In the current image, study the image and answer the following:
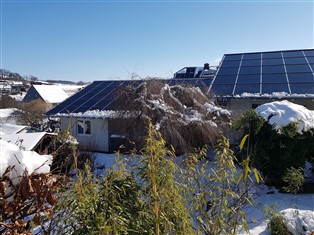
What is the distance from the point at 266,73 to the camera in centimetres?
1463

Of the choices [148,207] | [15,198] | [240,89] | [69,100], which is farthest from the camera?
[69,100]

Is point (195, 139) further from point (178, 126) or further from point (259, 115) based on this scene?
point (259, 115)

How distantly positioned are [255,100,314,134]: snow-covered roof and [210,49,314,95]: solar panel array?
5.39 metres

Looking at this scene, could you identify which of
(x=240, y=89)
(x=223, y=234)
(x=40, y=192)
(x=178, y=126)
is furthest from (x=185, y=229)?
(x=240, y=89)

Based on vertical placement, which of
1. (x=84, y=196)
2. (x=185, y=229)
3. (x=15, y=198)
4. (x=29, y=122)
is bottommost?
(x=29, y=122)

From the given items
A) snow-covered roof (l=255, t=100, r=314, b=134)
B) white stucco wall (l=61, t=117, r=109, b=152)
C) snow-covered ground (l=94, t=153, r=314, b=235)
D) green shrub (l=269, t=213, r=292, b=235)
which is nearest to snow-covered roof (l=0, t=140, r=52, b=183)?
snow-covered ground (l=94, t=153, r=314, b=235)

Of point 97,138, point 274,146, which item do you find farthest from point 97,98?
point 274,146

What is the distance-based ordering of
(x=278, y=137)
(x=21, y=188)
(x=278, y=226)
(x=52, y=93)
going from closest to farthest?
(x=21, y=188), (x=278, y=226), (x=278, y=137), (x=52, y=93)

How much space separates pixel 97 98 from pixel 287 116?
1139cm

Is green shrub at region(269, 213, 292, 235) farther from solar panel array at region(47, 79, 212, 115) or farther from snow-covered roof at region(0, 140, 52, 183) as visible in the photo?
solar panel array at region(47, 79, 212, 115)

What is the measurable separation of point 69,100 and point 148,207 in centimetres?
1589

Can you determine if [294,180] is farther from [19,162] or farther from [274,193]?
[19,162]

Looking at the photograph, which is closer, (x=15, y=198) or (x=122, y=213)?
(x=15, y=198)

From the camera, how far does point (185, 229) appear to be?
75.2 inches
